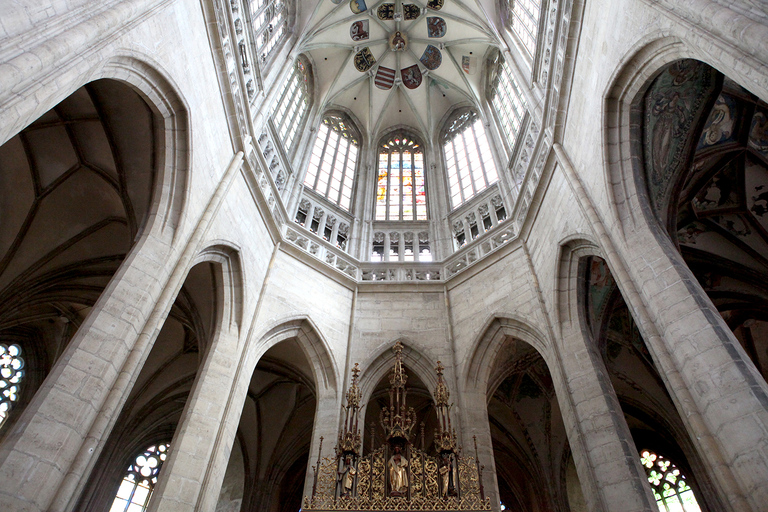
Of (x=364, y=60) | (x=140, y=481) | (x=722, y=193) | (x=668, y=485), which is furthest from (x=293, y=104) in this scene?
(x=668, y=485)

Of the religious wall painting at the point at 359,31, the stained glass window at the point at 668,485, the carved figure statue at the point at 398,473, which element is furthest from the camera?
the religious wall painting at the point at 359,31

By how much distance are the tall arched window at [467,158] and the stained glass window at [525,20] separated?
10.2ft

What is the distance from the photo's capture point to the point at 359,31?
17.2 m

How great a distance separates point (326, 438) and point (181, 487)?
2.74 metres

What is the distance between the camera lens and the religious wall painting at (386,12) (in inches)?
677

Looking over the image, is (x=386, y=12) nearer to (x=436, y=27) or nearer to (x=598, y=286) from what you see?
(x=436, y=27)

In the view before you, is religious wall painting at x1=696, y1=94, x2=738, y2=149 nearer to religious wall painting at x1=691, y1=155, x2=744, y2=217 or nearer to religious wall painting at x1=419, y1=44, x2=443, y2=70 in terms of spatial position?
religious wall painting at x1=691, y1=155, x2=744, y2=217

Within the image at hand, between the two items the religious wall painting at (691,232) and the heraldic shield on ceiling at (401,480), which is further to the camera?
the religious wall painting at (691,232)

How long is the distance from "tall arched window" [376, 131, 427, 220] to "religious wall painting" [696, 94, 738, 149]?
26.3 feet

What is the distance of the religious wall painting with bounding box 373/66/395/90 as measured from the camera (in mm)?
18109

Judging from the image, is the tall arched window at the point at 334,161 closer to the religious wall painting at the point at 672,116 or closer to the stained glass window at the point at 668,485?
the religious wall painting at the point at 672,116

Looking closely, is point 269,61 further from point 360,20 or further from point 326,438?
point 326,438

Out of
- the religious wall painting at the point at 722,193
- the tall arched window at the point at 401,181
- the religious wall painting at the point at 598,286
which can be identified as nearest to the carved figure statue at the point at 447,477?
the religious wall painting at the point at 598,286

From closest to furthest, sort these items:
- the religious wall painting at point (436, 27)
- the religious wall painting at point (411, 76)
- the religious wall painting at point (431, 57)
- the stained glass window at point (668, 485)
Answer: the stained glass window at point (668, 485)
the religious wall painting at point (436, 27)
the religious wall painting at point (431, 57)
the religious wall painting at point (411, 76)
